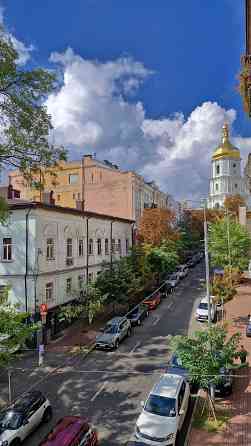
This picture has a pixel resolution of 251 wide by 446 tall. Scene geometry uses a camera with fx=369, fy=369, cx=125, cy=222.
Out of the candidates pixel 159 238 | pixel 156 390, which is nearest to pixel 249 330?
pixel 156 390

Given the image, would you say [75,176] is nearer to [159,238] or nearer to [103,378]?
[159,238]

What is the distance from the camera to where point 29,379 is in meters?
20.7

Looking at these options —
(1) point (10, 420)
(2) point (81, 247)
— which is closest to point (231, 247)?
(2) point (81, 247)

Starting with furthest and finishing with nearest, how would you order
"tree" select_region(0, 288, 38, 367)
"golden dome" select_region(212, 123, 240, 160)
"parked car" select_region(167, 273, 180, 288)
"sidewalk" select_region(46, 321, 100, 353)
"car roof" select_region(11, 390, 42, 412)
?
"golden dome" select_region(212, 123, 240, 160) → "parked car" select_region(167, 273, 180, 288) → "sidewalk" select_region(46, 321, 100, 353) → "tree" select_region(0, 288, 38, 367) → "car roof" select_region(11, 390, 42, 412)

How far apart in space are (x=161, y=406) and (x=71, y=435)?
153 inches

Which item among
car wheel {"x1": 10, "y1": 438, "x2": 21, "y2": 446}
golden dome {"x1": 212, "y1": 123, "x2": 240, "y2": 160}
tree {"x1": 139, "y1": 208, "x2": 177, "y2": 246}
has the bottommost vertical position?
car wheel {"x1": 10, "y1": 438, "x2": 21, "y2": 446}

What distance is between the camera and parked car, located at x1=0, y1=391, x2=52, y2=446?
13.3 meters

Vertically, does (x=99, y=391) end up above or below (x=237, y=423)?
below

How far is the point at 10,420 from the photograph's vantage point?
45.3 feet

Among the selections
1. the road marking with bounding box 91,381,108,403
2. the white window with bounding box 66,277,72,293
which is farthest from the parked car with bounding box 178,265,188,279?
the road marking with bounding box 91,381,108,403

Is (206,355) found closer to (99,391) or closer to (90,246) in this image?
(99,391)

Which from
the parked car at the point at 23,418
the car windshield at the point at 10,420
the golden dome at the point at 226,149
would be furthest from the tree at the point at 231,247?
the golden dome at the point at 226,149

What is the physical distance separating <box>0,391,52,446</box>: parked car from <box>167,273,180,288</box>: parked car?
3296cm

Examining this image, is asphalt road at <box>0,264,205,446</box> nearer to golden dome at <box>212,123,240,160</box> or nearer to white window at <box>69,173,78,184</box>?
white window at <box>69,173,78,184</box>
